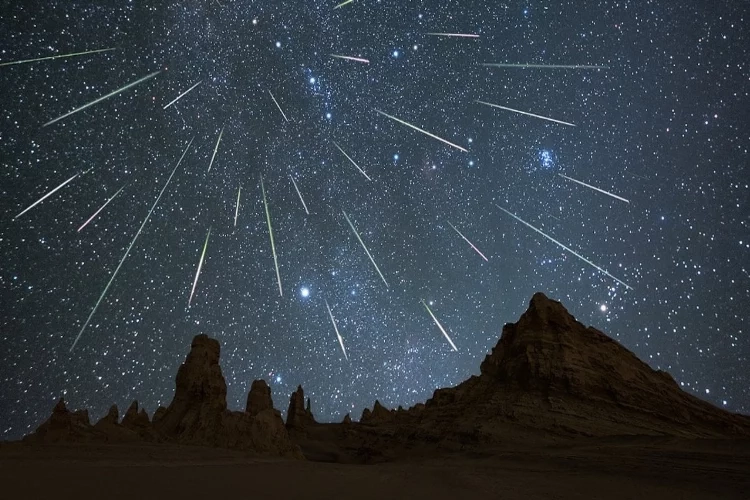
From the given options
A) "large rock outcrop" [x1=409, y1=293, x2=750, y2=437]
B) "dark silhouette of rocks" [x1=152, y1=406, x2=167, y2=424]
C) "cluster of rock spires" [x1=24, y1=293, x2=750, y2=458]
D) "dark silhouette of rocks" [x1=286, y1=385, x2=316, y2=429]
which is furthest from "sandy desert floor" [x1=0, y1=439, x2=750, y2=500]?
"dark silhouette of rocks" [x1=286, y1=385, x2=316, y2=429]

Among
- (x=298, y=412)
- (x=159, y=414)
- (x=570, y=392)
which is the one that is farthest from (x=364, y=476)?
(x=298, y=412)

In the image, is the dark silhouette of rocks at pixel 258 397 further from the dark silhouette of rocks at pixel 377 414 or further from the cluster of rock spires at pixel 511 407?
the dark silhouette of rocks at pixel 377 414

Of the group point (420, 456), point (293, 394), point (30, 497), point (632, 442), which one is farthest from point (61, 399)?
point (293, 394)

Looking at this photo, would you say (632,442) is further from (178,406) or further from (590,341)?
(178,406)

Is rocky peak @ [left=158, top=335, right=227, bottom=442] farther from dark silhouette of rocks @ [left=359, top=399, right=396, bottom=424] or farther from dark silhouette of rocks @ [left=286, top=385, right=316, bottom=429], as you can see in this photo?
dark silhouette of rocks @ [left=359, top=399, right=396, bottom=424]

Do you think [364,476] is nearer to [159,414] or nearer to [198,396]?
[198,396]

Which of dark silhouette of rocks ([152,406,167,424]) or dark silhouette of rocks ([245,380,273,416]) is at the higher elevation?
dark silhouette of rocks ([245,380,273,416])
